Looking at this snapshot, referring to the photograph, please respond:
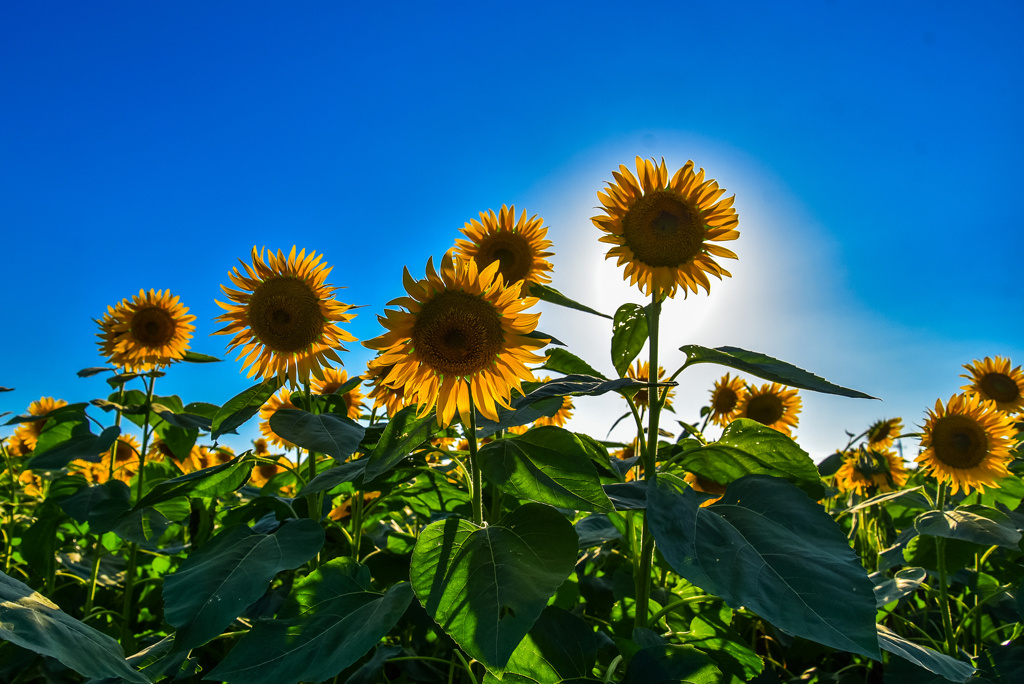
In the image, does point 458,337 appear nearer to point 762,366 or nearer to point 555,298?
point 555,298

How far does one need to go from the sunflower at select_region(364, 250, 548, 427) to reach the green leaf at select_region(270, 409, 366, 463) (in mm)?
275

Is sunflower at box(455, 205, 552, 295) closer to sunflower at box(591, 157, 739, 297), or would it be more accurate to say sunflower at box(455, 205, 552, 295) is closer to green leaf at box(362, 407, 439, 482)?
sunflower at box(591, 157, 739, 297)

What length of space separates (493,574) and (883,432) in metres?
3.89

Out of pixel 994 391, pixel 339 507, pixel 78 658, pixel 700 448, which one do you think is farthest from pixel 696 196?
pixel 994 391

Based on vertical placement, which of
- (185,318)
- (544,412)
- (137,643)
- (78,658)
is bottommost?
(137,643)

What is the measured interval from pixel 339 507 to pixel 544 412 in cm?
252

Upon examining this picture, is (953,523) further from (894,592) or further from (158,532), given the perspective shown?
(158,532)

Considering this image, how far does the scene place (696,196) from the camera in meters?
2.22

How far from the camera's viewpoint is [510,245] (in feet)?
8.41

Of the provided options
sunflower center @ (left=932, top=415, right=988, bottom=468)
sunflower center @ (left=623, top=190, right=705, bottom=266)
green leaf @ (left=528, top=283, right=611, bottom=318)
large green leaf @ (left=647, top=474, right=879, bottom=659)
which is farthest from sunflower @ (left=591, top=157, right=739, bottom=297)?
sunflower center @ (left=932, top=415, right=988, bottom=468)

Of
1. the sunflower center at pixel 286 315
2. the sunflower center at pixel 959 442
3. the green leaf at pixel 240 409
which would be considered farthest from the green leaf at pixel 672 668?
the sunflower center at pixel 959 442

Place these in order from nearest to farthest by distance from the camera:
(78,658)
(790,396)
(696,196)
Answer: (78,658), (696,196), (790,396)

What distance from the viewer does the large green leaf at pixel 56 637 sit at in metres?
1.03

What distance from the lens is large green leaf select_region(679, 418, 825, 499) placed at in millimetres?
1741
